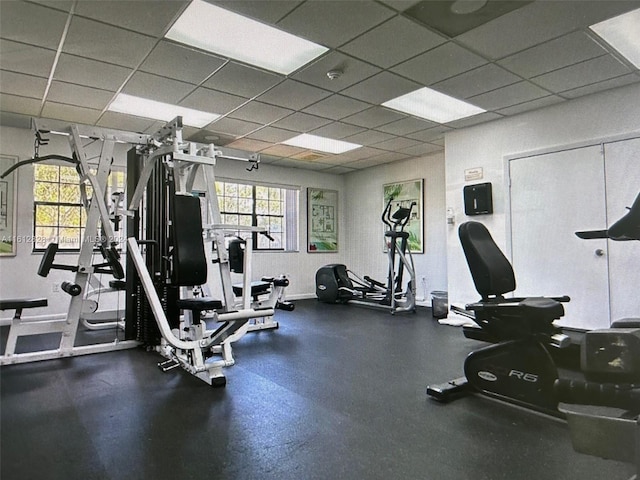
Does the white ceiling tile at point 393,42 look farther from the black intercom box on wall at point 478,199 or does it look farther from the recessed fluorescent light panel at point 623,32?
the black intercom box on wall at point 478,199

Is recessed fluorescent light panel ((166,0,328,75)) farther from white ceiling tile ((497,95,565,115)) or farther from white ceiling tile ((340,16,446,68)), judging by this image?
white ceiling tile ((497,95,565,115))

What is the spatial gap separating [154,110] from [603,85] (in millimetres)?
4708

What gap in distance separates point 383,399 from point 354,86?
2.85m

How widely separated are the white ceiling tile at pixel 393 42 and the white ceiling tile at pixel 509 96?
131cm

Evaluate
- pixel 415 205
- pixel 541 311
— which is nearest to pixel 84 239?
pixel 541 311

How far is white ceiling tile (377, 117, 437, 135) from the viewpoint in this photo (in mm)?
4895

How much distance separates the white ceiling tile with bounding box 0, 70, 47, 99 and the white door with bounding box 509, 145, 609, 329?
511cm

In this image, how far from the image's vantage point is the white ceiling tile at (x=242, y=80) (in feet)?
11.4

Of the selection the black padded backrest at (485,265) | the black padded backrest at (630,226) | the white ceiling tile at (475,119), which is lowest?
the black padded backrest at (485,265)

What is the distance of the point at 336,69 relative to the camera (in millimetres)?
3449

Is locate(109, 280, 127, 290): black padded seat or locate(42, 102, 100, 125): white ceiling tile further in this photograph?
locate(42, 102, 100, 125): white ceiling tile

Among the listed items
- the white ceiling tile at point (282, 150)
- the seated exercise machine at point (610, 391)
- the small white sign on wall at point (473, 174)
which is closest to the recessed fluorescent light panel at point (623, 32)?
the seated exercise machine at point (610, 391)

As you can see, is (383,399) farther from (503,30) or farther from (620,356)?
(503,30)

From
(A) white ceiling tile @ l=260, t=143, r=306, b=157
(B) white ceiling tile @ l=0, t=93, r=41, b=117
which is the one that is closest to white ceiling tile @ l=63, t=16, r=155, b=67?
(B) white ceiling tile @ l=0, t=93, r=41, b=117
